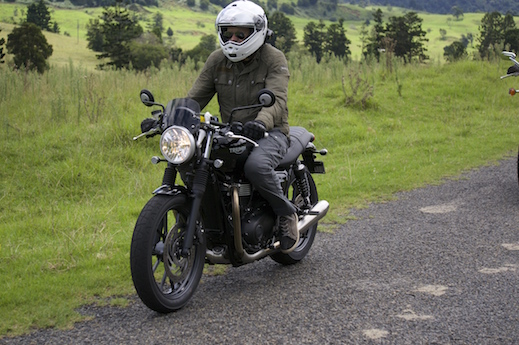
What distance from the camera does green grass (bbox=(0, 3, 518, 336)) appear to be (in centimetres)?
579

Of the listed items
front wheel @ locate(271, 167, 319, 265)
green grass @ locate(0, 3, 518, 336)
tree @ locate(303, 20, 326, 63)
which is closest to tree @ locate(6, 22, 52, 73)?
tree @ locate(303, 20, 326, 63)

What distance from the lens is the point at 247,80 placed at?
5629mm

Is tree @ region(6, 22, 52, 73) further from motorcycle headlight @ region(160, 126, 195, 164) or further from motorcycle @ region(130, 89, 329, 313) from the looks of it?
motorcycle headlight @ region(160, 126, 195, 164)

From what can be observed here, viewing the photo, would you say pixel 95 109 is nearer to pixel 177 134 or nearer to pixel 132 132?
pixel 132 132

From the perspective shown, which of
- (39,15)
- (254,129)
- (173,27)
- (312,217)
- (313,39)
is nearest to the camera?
(254,129)

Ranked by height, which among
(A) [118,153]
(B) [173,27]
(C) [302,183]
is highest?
(B) [173,27]

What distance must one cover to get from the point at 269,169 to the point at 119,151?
5834 mm

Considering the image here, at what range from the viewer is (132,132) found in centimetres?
1105

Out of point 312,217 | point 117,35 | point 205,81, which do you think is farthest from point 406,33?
point 205,81

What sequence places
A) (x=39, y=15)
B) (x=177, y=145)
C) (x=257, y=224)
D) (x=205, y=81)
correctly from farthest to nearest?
(x=39, y=15) < (x=205, y=81) < (x=257, y=224) < (x=177, y=145)

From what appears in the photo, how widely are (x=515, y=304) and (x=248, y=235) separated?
2041 millimetres

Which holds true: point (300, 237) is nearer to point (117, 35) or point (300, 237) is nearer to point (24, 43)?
point (117, 35)

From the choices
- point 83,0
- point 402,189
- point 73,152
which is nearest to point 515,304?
point 402,189

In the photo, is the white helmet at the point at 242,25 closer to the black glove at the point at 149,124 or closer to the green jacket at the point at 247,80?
the green jacket at the point at 247,80
